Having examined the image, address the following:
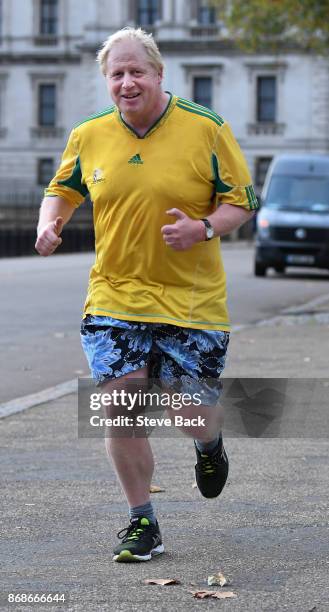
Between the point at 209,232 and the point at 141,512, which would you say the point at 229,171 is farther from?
the point at 141,512

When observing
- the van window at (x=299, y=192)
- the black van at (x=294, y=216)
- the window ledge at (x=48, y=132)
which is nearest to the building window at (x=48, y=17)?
the window ledge at (x=48, y=132)

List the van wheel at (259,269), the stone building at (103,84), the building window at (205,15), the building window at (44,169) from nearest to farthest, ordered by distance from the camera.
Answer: the van wheel at (259,269)
the stone building at (103,84)
the building window at (205,15)
the building window at (44,169)

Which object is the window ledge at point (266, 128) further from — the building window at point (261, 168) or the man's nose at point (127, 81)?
the man's nose at point (127, 81)

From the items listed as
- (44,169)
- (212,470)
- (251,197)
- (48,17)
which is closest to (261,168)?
(44,169)

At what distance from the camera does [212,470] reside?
19.2ft

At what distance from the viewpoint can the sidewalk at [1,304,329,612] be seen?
502cm

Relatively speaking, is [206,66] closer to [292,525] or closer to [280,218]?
[280,218]

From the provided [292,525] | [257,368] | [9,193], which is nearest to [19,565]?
[292,525]

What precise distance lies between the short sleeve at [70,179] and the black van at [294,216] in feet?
75.9

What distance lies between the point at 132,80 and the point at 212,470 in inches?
57.4

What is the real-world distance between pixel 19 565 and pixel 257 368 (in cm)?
685

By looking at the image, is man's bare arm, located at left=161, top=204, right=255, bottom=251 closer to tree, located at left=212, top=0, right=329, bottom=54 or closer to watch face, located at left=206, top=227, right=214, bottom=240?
watch face, located at left=206, top=227, right=214, bottom=240

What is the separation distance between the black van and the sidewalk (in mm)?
19898

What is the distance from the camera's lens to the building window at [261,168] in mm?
71944
